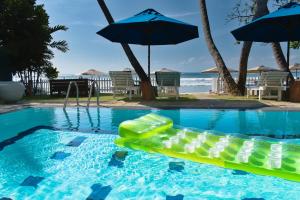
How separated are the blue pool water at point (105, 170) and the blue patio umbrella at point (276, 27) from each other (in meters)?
3.77

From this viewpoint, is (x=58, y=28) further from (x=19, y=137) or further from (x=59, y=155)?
(x=59, y=155)

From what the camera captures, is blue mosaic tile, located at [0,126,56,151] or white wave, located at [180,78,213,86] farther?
white wave, located at [180,78,213,86]

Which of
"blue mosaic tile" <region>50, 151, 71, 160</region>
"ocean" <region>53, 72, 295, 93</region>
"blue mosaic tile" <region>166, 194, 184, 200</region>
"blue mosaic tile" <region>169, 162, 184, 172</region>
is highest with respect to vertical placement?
"ocean" <region>53, 72, 295, 93</region>

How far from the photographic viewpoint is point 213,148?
14.0ft

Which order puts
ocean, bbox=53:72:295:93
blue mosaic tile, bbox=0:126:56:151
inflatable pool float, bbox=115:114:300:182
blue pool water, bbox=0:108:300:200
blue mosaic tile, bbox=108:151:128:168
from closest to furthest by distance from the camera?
blue pool water, bbox=0:108:300:200 → inflatable pool float, bbox=115:114:300:182 → blue mosaic tile, bbox=108:151:128:168 → blue mosaic tile, bbox=0:126:56:151 → ocean, bbox=53:72:295:93

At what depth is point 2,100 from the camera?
9.99 meters

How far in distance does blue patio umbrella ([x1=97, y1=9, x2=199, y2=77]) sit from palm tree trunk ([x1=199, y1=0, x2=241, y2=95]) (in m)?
2.28

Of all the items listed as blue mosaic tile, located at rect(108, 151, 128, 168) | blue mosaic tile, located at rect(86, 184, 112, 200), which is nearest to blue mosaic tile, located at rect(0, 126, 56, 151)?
blue mosaic tile, located at rect(108, 151, 128, 168)

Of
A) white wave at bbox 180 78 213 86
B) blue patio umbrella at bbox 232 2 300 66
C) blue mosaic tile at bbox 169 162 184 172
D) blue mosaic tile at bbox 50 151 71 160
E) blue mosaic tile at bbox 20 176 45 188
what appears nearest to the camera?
blue mosaic tile at bbox 20 176 45 188

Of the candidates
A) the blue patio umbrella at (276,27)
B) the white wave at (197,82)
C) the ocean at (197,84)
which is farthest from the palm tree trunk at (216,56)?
the white wave at (197,82)

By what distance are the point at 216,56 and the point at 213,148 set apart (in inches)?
370

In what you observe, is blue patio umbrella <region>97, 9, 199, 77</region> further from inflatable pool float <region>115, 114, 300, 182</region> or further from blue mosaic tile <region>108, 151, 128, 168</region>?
blue mosaic tile <region>108, 151, 128, 168</region>

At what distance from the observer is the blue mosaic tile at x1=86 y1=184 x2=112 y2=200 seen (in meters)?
2.99

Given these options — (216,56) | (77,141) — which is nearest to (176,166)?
(77,141)
